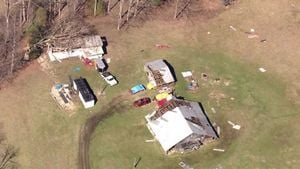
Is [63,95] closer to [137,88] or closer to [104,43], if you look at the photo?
[137,88]

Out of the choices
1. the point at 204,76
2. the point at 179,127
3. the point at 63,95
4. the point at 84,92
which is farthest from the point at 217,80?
the point at 63,95

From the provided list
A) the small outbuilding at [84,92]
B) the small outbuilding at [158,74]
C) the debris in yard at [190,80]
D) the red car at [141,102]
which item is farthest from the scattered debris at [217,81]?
the small outbuilding at [84,92]

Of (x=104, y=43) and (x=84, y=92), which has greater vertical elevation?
(x=104, y=43)

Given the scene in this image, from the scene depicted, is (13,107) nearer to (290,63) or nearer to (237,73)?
(237,73)

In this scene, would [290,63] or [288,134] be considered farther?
[290,63]

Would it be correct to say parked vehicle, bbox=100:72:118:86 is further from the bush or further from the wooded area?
the bush

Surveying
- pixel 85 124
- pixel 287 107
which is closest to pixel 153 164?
pixel 85 124

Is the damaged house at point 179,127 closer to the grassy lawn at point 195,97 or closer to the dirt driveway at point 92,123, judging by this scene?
the grassy lawn at point 195,97
